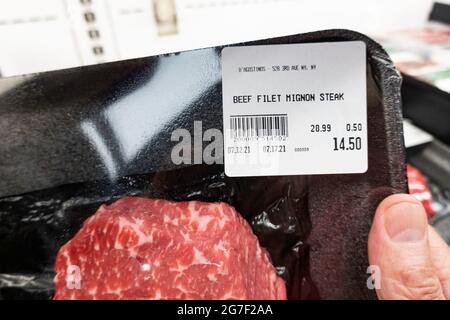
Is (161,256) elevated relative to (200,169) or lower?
lower

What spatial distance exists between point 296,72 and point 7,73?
0.66 meters

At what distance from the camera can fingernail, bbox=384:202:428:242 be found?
70cm

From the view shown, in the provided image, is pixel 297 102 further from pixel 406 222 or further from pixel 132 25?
pixel 132 25

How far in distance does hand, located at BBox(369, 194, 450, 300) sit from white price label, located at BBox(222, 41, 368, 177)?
0.14 meters

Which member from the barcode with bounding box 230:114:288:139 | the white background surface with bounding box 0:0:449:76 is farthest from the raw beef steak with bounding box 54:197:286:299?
the white background surface with bounding box 0:0:449:76

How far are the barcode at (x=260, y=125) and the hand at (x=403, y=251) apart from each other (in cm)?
26

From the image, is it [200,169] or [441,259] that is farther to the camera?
[441,259]

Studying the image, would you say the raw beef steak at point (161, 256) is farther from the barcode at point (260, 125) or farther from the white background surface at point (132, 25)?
the white background surface at point (132, 25)

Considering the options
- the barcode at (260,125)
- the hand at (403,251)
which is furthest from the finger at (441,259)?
the barcode at (260,125)

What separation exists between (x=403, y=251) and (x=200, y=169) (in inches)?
16.8

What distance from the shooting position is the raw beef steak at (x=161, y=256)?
0.70 m

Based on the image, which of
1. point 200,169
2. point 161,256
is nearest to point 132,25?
point 200,169

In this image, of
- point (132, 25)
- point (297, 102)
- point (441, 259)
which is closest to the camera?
point (297, 102)

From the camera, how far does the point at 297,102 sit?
0.65m
